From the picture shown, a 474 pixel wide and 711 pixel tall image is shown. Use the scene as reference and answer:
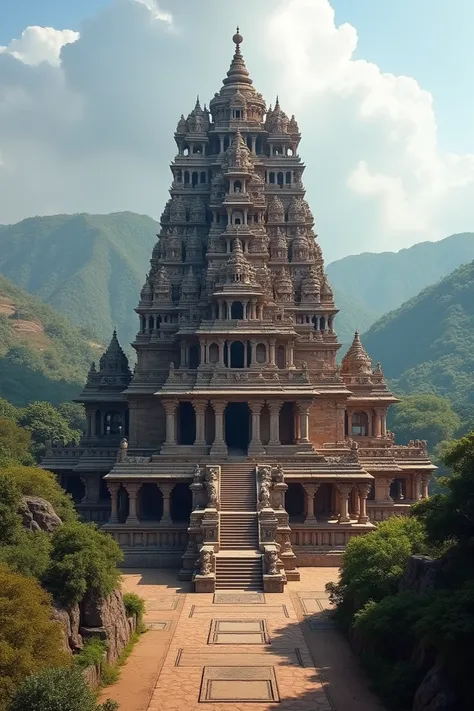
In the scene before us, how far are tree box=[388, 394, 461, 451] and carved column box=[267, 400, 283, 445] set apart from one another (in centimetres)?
5168

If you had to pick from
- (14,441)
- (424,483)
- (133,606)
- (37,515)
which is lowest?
(133,606)

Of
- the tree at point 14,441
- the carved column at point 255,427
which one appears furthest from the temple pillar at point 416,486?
the tree at point 14,441

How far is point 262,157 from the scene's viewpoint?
51312 mm

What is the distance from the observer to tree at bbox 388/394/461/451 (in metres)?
88.6

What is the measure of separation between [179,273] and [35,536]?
87.7ft

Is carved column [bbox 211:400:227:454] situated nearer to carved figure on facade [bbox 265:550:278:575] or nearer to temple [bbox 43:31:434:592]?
temple [bbox 43:31:434:592]

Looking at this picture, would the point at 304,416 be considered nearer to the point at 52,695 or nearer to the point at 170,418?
the point at 170,418

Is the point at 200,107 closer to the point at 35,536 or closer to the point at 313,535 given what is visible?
the point at 313,535

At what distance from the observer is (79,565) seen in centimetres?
2172

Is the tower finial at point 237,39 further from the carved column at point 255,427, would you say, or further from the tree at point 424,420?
the tree at point 424,420

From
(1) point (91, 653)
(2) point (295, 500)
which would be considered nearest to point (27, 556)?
(1) point (91, 653)

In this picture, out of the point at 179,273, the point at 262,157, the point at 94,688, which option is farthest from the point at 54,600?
the point at 262,157

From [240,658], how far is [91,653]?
14.4 feet

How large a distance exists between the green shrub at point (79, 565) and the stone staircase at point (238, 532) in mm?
8061
